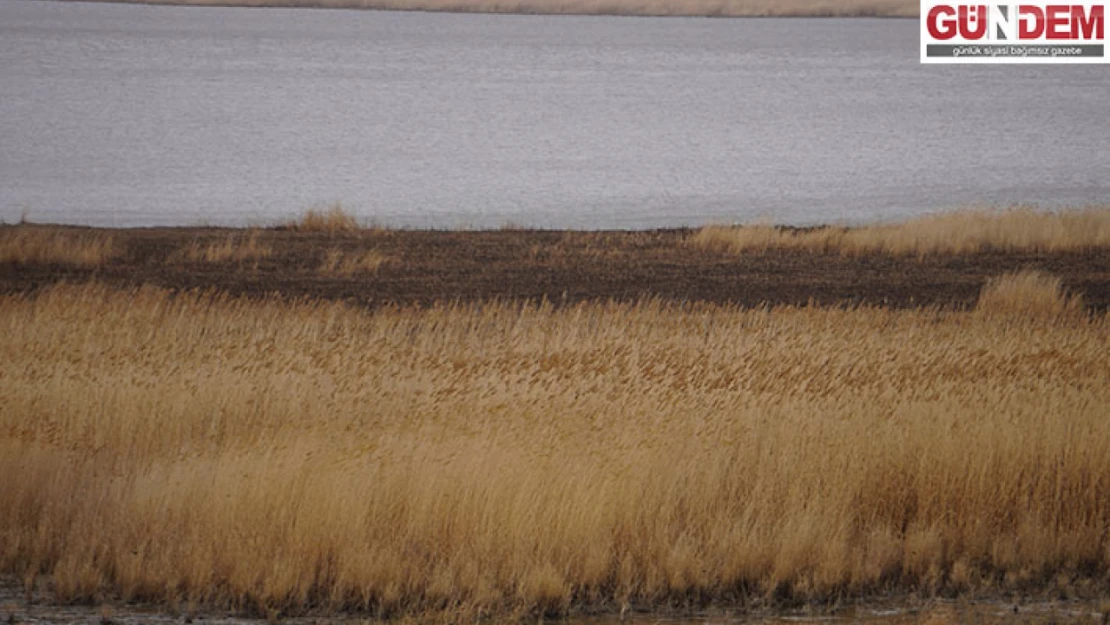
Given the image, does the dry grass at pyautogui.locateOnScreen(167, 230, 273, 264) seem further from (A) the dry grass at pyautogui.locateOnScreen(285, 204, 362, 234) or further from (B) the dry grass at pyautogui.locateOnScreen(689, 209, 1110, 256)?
(B) the dry grass at pyautogui.locateOnScreen(689, 209, 1110, 256)

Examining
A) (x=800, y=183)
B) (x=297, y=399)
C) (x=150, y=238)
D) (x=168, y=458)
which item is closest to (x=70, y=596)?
(x=168, y=458)

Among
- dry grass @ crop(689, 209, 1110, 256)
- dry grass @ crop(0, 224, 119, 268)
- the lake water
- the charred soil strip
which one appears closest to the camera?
the charred soil strip

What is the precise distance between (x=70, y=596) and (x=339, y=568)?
5.23 feet

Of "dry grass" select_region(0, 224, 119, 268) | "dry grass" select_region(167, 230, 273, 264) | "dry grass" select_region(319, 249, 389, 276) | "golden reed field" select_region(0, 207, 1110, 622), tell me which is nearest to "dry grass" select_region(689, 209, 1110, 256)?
"dry grass" select_region(319, 249, 389, 276)

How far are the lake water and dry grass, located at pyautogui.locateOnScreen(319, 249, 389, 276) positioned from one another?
52.5ft

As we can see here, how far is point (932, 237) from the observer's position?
2859cm

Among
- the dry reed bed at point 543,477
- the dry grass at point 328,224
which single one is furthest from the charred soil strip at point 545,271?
the dry reed bed at point 543,477

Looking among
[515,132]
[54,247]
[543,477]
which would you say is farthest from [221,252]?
[515,132]

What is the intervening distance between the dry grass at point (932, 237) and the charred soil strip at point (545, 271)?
58cm

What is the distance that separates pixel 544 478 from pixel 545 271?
46.2 feet

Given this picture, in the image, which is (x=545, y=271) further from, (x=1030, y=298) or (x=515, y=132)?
(x=515, y=132)

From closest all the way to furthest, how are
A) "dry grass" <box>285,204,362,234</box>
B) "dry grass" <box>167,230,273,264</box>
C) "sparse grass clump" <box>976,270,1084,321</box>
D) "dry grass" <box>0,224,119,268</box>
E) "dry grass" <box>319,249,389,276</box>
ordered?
"sparse grass clump" <box>976,270,1084,321</box> < "dry grass" <box>0,224,119,268</box> < "dry grass" <box>319,249,389,276</box> < "dry grass" <box>167,230,273,264</box> < "dry grass" <box>285,204,362,234</box>

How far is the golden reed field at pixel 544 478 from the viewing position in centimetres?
945

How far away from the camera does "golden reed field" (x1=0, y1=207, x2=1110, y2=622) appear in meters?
9.45
